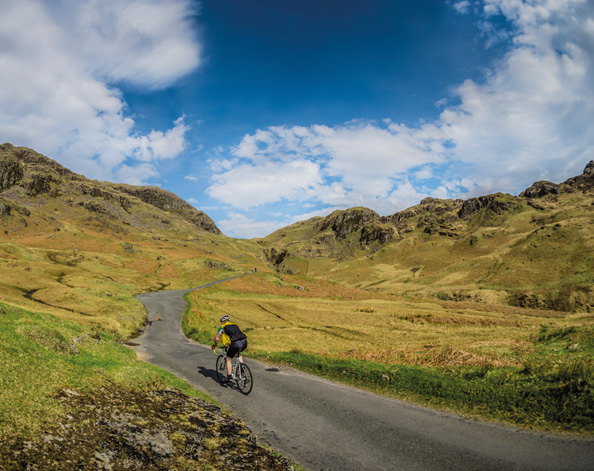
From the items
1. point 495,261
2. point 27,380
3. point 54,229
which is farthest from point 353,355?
point 54,229

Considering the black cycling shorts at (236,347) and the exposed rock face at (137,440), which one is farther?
the black cycling shorts at (236,347)

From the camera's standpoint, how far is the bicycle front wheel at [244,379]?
15460 mm

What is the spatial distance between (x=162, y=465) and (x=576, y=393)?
13.4m

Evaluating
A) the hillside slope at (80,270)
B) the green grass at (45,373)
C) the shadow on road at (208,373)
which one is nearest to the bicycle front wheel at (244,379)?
the green grass at (45,373)

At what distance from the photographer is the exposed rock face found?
5867 millimetres

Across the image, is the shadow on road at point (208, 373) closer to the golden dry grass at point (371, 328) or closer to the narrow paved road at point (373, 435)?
the narrow paved road at point (373, 435)

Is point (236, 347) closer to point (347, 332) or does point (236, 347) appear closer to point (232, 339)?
point (232, 339)

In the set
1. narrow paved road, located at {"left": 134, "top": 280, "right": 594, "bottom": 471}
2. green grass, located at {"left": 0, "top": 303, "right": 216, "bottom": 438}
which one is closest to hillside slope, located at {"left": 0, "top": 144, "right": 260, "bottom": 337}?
green grass, located at {"left": 0, "top": 303, "right": 216, "bottom": 438}

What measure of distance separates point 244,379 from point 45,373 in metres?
8.90

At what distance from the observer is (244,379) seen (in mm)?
15648

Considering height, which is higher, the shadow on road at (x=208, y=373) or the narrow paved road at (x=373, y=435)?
the narrow paved road at (x=373, y=435)

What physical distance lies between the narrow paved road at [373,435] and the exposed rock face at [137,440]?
5.00 ft

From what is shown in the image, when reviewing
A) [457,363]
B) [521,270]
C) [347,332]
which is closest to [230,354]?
[457,363]

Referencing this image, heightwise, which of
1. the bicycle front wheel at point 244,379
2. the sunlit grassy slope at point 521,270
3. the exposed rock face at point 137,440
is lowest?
the bicycle front wheel at point 244,379
